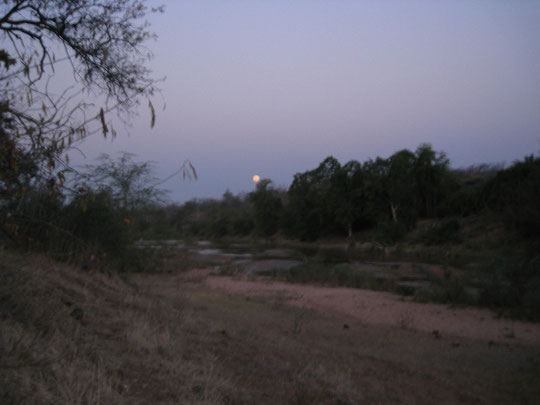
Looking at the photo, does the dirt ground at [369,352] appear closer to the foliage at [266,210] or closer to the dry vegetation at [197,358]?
the dry vegetation at [197,358]

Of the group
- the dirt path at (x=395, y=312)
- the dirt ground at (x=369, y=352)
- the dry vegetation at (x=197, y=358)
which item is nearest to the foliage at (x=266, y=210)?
the dirt path at (x=395, y=312)

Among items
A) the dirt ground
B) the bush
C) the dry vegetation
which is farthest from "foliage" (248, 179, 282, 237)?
the dry vegetation

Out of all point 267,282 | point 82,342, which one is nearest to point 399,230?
point 267,282

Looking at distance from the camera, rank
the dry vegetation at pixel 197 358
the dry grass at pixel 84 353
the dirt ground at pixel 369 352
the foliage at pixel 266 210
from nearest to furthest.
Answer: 1. the dry grass at pixel 84 353
2. the dry vegetation at pixel 197 358
3. the dirt ground at pixel 369 352
4. the foliage at pixel 266 210

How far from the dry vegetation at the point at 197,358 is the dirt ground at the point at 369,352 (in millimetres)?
32

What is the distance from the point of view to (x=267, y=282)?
22.2 metres

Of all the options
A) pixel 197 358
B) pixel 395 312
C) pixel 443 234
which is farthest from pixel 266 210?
pixel 197 358

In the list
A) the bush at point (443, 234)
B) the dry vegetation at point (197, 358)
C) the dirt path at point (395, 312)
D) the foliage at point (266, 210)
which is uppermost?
the foliage at point (266, 210)

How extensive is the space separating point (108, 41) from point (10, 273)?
156 inches

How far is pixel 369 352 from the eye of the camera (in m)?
8.30

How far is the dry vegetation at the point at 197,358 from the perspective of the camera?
11.8 ft

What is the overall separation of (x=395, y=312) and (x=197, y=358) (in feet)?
34.9

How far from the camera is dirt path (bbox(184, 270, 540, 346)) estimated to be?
11680 mm

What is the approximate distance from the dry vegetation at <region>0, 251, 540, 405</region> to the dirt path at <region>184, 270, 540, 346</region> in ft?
4.22
